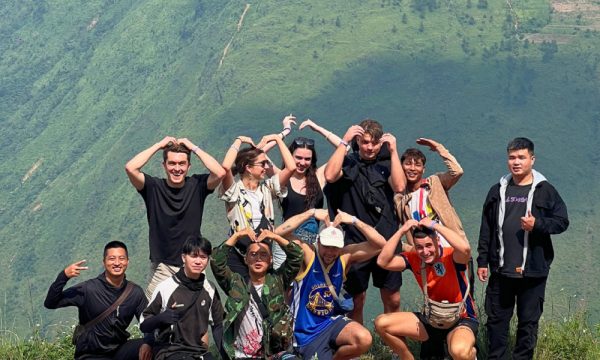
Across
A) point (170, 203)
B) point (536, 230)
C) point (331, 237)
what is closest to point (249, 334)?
point (331, 237)

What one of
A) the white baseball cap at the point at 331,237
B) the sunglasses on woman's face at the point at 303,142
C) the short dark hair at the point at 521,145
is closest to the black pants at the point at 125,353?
the white baseball cap at the point at 331,237

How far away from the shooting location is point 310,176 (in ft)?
32.2

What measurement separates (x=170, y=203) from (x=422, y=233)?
2503 mm

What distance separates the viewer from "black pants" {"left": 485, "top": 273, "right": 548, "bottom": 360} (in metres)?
9.29

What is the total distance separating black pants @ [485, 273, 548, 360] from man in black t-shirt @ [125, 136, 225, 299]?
3.03 m

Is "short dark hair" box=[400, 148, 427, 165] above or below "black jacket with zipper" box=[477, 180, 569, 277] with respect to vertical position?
above

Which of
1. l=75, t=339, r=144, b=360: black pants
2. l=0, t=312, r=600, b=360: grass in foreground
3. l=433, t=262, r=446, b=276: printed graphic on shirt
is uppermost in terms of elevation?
l=433, t=262, r=446, b=276: printed graphic on shirt

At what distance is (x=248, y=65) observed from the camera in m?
144

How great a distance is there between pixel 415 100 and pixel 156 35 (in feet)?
185

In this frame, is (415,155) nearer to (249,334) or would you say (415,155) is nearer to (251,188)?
(251,188)

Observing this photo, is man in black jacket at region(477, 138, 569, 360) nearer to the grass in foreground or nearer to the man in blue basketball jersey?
the grass in foreground

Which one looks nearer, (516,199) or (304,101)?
(516,199)

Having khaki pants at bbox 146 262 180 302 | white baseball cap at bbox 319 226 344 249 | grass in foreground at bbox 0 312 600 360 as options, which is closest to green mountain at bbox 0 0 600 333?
grass in foreground at bbox 0 312 600 360

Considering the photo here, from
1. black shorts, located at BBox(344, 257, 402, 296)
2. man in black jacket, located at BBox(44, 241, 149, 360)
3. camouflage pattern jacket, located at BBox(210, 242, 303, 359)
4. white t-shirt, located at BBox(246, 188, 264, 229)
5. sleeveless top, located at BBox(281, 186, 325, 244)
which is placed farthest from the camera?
black shorts, located at BBox(344, 257, 402, 296)
